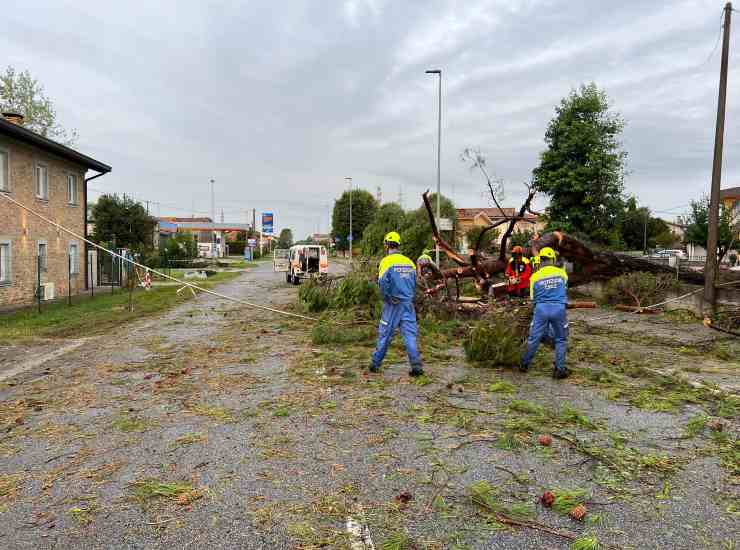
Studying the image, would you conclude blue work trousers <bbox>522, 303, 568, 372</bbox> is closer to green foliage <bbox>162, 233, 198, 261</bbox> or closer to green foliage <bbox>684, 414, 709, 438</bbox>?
green foliage <bbox>684, 414, 709, 438</bbox>

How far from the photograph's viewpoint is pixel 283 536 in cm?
312

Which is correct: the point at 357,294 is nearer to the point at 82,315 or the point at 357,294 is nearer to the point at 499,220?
the point at 499,220

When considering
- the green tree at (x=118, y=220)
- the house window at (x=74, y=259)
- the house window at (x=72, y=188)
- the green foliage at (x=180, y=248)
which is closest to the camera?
the house window at (x=72, y=188)

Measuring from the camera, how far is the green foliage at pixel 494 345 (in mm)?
7586

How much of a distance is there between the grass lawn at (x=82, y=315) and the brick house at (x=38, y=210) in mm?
1220

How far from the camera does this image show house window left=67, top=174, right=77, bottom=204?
21.7 meters

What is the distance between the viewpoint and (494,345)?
7676 millimetres

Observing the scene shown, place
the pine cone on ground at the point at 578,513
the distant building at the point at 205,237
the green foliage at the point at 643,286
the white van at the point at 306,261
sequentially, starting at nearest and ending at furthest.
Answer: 1. the pine cone on ground at the point at 578,513
2. the green foliage at the point at 643,286
3. the white van at the point at 306,261
4. the distant building at the point at 205,237

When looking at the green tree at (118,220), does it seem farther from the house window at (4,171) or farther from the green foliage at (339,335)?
the green foliage at (339,335)

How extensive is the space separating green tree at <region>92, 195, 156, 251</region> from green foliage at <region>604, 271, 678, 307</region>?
1309 inches

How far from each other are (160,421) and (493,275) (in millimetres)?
10271

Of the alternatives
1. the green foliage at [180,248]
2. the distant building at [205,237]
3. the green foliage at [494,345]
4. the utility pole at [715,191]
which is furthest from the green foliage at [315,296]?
the distant building at [205,237]

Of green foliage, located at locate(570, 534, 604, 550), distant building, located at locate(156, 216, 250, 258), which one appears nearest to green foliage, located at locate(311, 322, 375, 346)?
green foliage, located at locate(570, 534, 604, 550)

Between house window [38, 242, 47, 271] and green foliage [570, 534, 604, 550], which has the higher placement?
house window [38, 242, 47, 271]
